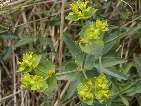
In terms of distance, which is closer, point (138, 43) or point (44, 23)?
point (138, 43)

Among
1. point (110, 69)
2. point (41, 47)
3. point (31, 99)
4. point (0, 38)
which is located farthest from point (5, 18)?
point (110, 69)

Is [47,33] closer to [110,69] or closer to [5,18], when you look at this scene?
[5,18]

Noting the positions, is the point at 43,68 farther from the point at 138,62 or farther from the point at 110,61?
the point at 138,62

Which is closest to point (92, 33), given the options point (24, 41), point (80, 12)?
point (80, 12)

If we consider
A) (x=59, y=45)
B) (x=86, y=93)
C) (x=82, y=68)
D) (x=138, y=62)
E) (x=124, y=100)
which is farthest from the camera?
(x=59, y=45)

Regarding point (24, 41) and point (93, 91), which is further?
point (24, 41)
